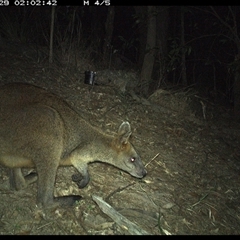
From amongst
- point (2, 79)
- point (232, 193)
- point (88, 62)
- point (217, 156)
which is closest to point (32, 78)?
point (2, 79)

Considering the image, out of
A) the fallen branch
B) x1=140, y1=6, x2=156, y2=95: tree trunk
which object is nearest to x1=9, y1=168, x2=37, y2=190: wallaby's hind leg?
the fallen branch

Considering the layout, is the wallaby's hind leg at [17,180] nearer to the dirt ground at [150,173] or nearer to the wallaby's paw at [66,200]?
the dirt ground at [150,173]

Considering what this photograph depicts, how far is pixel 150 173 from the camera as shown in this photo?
564 centimetres

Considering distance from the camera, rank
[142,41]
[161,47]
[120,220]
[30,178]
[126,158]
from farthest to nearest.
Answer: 1. [142,41]
2. [161,47]
3. [126,158]
4. [30,178]
5. [120,220]

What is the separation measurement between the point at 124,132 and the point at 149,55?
4498 millimetres

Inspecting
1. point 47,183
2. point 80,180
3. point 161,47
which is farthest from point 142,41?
point 47,183

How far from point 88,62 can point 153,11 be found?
2.56 meters

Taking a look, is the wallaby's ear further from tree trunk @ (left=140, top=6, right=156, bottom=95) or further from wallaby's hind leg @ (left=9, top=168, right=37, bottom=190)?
tree trunk @ (left=140, top=6, right=156, bottom=95)

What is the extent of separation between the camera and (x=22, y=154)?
394cm

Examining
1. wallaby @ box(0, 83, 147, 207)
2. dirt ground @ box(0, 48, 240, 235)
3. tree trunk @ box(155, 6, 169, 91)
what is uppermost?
tree trunk @ box(155, 6, 169, 91)

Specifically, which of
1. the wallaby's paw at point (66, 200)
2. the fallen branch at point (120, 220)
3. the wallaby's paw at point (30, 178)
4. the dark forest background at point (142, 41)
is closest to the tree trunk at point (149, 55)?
the dark forest background at point (142, 41)

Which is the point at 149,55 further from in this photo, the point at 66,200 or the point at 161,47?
the point at 66,200

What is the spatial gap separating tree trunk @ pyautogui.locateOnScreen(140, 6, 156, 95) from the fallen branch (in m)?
5.11

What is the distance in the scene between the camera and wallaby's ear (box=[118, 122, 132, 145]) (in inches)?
186
